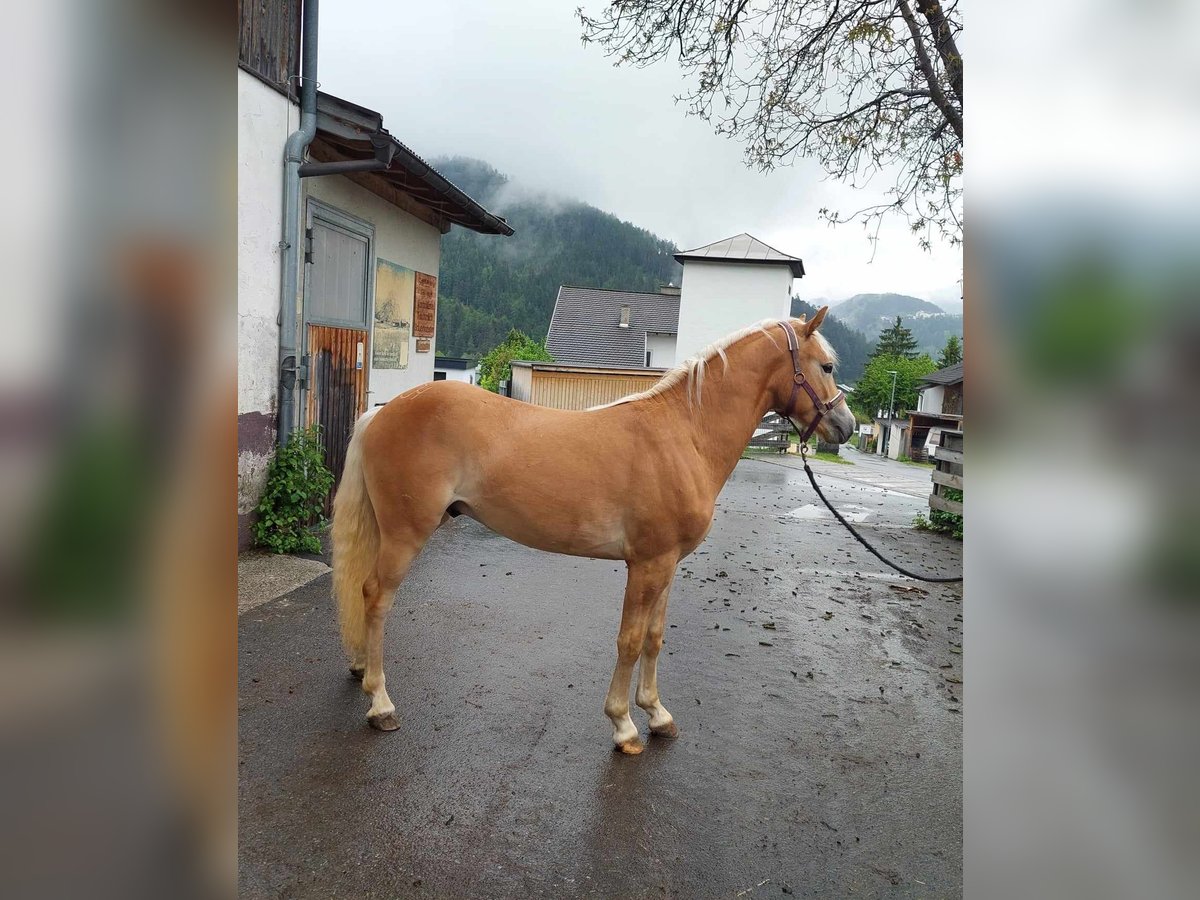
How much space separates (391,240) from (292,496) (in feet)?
10.8

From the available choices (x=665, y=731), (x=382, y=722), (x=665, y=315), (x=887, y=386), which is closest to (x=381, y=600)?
(x=382, y=722)

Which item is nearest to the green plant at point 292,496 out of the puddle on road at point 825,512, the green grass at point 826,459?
the puddle on road at point 825,512

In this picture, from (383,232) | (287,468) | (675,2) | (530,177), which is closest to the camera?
(675,2)

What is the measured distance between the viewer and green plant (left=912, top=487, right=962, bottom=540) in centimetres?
909

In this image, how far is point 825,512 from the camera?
34.2ft

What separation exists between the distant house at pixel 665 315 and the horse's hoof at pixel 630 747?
581 inches

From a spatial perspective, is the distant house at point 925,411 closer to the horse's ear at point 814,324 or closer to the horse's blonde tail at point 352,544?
the horse's ear at point 814,324

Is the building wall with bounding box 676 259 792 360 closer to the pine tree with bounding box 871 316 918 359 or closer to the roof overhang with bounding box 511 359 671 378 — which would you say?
the roof overhang with bounding box 511 359 671 378

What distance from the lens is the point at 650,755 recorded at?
3.18m

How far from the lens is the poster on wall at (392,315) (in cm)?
754
